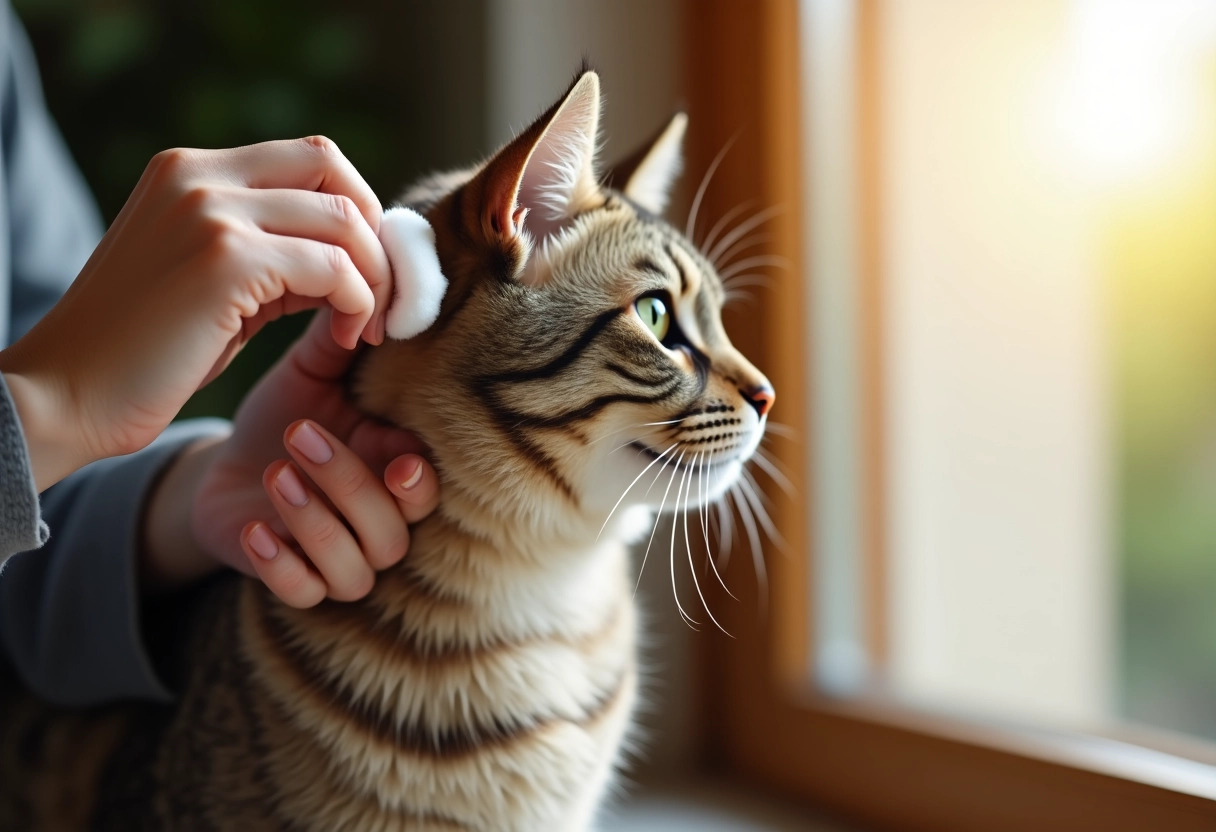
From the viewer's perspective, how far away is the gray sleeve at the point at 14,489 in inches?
21.7

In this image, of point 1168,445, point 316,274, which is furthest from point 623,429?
point 1168,445

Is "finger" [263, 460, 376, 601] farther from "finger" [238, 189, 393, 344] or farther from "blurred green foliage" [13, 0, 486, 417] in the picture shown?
"blurred green foliage" [13, 0, 486, 417]

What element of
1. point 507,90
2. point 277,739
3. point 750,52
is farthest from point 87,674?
point 750,52

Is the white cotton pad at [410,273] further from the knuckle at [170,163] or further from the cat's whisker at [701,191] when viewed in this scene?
the cat's whisker at [701,191]

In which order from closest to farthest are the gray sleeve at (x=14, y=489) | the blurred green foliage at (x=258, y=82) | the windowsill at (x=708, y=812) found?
the gray sleeve at (x=14, y=489)
the windowsill at (x=708, y=812)
the blurred green foliage at (x=258, y=82)

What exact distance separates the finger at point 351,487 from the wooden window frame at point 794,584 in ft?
2.13

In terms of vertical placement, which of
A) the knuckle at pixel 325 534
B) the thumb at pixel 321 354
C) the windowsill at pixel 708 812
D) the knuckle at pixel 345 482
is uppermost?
the thumb at pixel 321 354

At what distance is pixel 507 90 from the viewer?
1373 mm

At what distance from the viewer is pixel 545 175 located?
773 millimetres

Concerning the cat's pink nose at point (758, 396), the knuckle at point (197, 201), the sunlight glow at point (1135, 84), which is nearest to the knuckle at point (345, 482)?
the knuckle at point (197, 201)

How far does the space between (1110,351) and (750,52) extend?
602 millimetres

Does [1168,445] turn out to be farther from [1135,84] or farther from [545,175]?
[545,175]

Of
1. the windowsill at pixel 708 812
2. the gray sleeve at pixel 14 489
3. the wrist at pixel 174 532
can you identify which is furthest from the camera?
the windowsill at pixel 708 812

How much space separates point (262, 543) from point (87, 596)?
286mm
